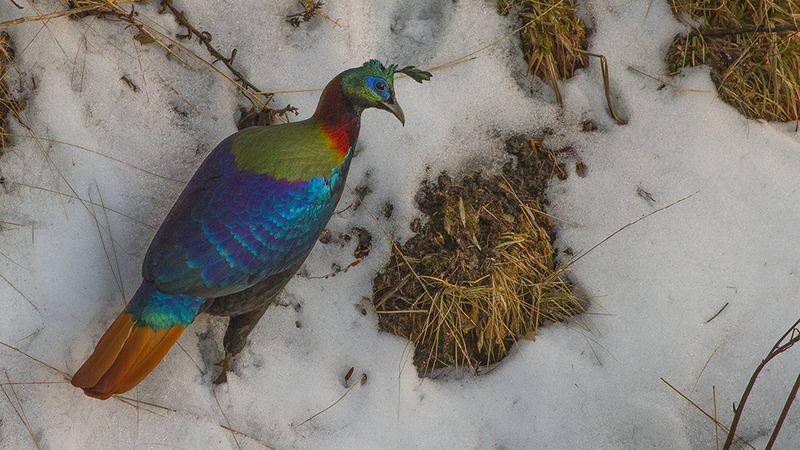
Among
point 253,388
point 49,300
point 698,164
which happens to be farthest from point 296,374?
point 698,164

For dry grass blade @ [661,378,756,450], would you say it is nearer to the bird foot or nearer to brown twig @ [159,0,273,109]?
the bird foot

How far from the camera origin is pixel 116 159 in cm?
230

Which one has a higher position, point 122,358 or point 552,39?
point 552,39

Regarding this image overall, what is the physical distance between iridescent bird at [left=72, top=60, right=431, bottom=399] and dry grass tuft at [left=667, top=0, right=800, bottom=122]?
4.31ft

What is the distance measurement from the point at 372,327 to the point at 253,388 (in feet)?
1.81

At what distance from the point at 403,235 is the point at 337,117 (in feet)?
2.11

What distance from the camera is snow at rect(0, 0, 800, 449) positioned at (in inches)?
88.2

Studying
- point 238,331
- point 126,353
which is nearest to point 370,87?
point 238,331

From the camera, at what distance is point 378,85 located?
1.91 meters

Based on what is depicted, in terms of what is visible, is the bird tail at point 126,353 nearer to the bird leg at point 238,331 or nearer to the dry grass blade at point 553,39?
the bird leg at point 238,331

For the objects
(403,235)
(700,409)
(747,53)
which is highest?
(747,53)

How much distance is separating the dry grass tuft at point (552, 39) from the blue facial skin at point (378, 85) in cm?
82

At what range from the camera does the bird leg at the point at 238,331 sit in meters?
2.15

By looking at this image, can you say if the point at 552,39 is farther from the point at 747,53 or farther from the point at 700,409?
the point at 700,409
